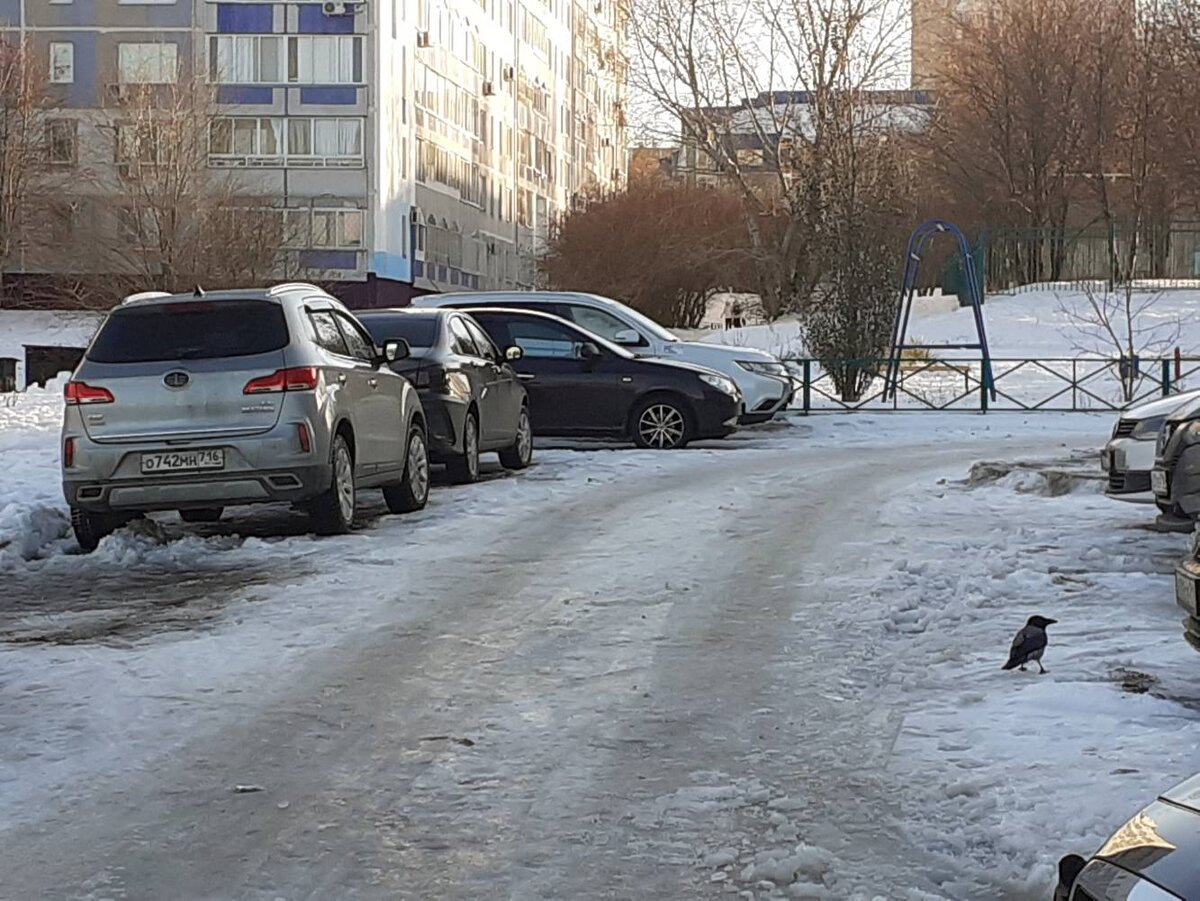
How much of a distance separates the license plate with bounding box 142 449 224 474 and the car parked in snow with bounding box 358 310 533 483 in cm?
318

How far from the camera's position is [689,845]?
→ 16.9 feet

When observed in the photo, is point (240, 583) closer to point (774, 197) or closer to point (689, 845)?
point (689, 845)

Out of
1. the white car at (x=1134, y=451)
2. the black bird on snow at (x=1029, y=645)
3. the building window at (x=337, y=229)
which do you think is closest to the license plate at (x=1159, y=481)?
the white car at (x=1134, y=451)

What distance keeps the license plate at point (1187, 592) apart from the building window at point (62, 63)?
57.5 m

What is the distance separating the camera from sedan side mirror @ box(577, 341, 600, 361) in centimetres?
1966

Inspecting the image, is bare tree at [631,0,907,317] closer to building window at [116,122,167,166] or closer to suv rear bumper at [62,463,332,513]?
building window at [116,122,167,166]

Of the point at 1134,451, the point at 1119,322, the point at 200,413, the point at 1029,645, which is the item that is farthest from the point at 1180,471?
the point at 1119,322

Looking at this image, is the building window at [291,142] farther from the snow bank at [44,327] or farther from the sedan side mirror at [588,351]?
the sedan side mirror at [588,351]

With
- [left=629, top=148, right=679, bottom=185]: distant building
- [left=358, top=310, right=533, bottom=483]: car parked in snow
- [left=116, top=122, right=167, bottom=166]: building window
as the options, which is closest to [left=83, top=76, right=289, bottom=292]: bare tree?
[left=116, top=122, right=167, bottom=166]: building window

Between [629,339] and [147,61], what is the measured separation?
40.5 metres

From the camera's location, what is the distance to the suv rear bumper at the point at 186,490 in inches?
439

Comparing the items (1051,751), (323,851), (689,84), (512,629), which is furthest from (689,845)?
(689,84)

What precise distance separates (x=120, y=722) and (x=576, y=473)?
389 inches

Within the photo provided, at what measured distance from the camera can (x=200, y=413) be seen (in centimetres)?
1116
